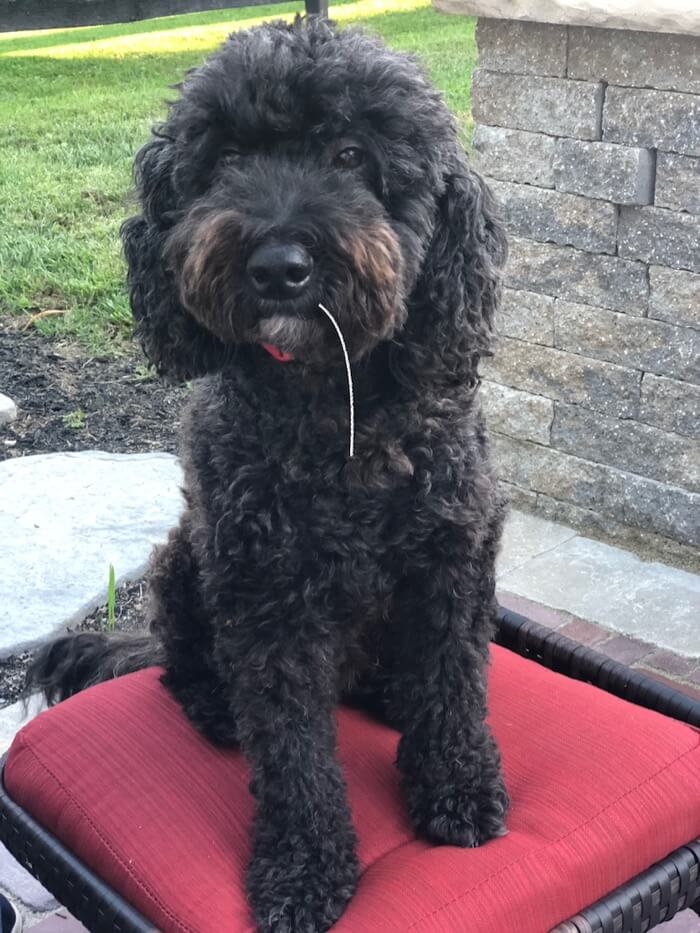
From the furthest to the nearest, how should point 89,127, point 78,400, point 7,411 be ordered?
point 89,127 → point 78,400 → point 7,411

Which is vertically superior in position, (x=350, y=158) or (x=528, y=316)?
(x=350, y=158)

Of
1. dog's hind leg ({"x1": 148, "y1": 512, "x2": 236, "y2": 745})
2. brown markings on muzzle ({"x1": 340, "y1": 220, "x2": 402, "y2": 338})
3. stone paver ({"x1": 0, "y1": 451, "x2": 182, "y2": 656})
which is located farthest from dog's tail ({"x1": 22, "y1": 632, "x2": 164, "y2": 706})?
brown markings on muzzle ({"x1": 340, "y1": 220, "x2": 402, "y2": 338})

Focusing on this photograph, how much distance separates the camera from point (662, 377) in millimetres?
3680

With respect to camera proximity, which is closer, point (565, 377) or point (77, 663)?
point (77, 663)

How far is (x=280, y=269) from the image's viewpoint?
1774 mm

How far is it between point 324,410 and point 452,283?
294 mm

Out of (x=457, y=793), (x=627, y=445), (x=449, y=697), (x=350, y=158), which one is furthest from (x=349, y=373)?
(x=627, y=445)

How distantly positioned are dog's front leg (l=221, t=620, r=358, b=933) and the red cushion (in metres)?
0.06

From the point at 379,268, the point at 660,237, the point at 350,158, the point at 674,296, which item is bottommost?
the point at 674,296

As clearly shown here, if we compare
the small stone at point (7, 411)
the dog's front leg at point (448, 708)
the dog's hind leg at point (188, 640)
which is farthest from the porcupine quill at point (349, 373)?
the small stone at point (7, 411)

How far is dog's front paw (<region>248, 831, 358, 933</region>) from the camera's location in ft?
6.46

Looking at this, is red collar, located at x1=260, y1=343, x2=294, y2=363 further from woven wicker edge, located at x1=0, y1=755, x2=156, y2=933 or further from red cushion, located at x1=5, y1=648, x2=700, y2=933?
woven wicker edge, located at x1=0, y1=755, x2=156, y2=933

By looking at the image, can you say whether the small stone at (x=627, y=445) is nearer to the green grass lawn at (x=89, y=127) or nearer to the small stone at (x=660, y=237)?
the small stone at (x=660, y=237)

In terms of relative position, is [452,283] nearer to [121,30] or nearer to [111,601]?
[111,601]
